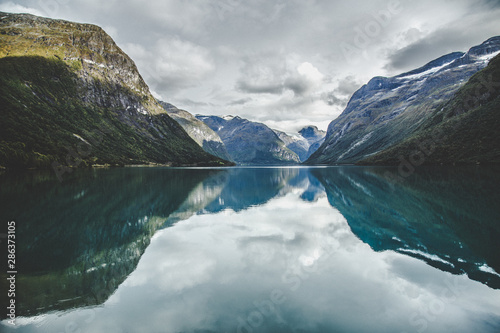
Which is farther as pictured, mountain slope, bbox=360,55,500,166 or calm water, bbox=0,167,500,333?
mountain slope, bbox=360,55,500,166

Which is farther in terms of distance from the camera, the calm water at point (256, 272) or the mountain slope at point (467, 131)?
the mountain slope at point (467, 131)

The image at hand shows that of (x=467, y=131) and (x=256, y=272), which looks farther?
(x=467, y=131)

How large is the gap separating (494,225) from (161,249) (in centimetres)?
2806

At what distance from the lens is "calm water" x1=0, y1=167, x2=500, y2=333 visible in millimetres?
9305

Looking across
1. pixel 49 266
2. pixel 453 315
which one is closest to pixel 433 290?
pixel 453 315

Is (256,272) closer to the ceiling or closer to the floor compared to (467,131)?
closer to the floor

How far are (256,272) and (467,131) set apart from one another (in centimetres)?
19038

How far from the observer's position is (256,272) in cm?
1365

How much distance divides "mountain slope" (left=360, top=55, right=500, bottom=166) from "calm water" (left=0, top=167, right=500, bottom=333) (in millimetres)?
142773

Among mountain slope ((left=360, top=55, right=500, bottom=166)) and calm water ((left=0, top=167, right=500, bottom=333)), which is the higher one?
mountain slope ((left=360, top=55, right=500, bottom=166))

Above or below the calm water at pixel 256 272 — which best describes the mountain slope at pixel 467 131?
above

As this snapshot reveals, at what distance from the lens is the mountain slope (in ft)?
436

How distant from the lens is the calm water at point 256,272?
930 centimetres

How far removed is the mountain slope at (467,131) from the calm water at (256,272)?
468ft
